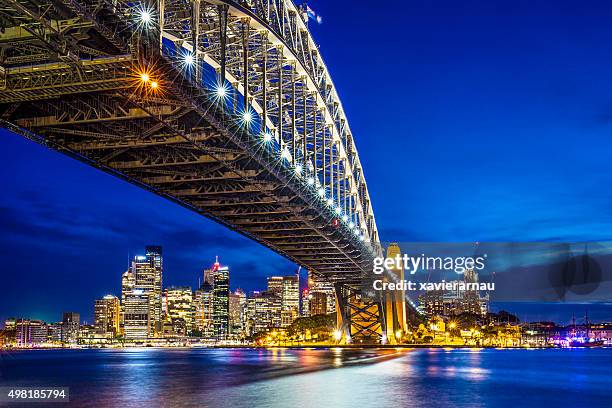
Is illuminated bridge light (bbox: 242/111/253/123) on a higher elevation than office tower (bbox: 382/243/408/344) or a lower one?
higher

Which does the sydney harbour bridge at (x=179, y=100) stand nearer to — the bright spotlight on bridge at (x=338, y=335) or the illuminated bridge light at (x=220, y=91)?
the illuminated bridge light at (x=220, y=91)

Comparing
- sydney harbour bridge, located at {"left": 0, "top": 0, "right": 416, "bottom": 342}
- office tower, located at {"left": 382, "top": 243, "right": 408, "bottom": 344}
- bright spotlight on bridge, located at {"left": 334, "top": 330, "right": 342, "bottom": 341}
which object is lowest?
bright spotlight on bridge, located at {"left": 334, "top": 330, "right": 342, "bottom": 341}

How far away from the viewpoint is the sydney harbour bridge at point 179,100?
74.9 ft

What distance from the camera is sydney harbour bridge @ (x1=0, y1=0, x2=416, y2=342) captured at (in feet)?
74.9

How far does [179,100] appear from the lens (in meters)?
27.2

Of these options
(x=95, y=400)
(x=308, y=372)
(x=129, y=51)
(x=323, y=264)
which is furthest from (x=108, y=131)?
(x=323, y=264)

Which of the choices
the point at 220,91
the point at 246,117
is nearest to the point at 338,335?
the point at 246,117

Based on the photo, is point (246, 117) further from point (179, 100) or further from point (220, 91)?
Result: point (179, 100)

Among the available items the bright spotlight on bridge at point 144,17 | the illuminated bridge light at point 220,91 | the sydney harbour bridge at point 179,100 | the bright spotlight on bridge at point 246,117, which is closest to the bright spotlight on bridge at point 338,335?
the sydney harbour bridge at point 179,100

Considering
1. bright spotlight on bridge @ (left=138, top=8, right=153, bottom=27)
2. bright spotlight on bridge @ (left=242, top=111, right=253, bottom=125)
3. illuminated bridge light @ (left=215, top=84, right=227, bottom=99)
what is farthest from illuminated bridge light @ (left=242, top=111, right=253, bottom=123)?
bright spotlight on bridge @ (left=138, top=8, right=153, bottom=27)

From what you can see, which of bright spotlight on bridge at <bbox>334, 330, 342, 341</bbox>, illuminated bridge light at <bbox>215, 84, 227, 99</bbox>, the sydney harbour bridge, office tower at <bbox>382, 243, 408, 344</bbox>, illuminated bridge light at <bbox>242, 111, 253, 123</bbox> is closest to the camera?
the sydney harbour bridge

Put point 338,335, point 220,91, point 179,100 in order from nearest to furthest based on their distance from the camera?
point 179,100 < point 220,91 < point 338,335

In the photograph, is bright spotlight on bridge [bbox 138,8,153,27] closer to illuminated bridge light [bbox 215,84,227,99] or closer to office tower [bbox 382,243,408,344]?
illuminated bridge light [bbox 215,84,227,99]

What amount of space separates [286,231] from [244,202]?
39.9ft
